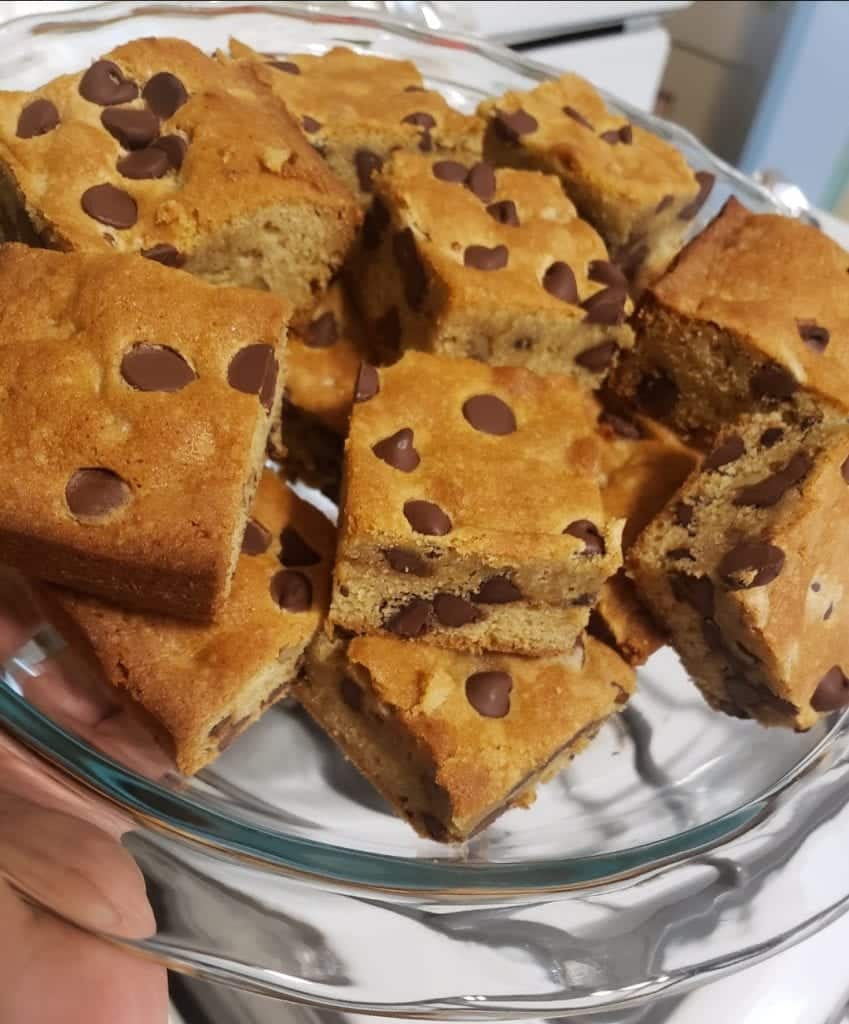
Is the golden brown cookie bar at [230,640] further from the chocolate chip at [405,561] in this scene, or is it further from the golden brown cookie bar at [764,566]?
the golden brown cookie bar at [764,566]

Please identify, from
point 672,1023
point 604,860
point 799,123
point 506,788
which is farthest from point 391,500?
point 799,123

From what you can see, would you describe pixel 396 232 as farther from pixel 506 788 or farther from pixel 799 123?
pixel 799 123

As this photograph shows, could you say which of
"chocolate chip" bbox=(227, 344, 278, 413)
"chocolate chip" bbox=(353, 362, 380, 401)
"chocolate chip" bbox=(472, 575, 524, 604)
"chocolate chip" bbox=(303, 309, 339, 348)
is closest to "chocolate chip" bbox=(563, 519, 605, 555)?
"chocolate chip" bbox=(472, 575, 524, 604)

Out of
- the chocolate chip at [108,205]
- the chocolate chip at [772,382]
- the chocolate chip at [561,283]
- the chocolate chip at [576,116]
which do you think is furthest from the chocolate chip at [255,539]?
the chocolate chip at [576,116]

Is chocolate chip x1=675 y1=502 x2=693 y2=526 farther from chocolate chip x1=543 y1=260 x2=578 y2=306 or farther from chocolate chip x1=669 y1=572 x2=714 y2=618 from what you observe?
→ chocolate chip x1=543 y1=260 x2=578 y2=306

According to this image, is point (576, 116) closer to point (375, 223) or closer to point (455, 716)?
point (375, 223)
